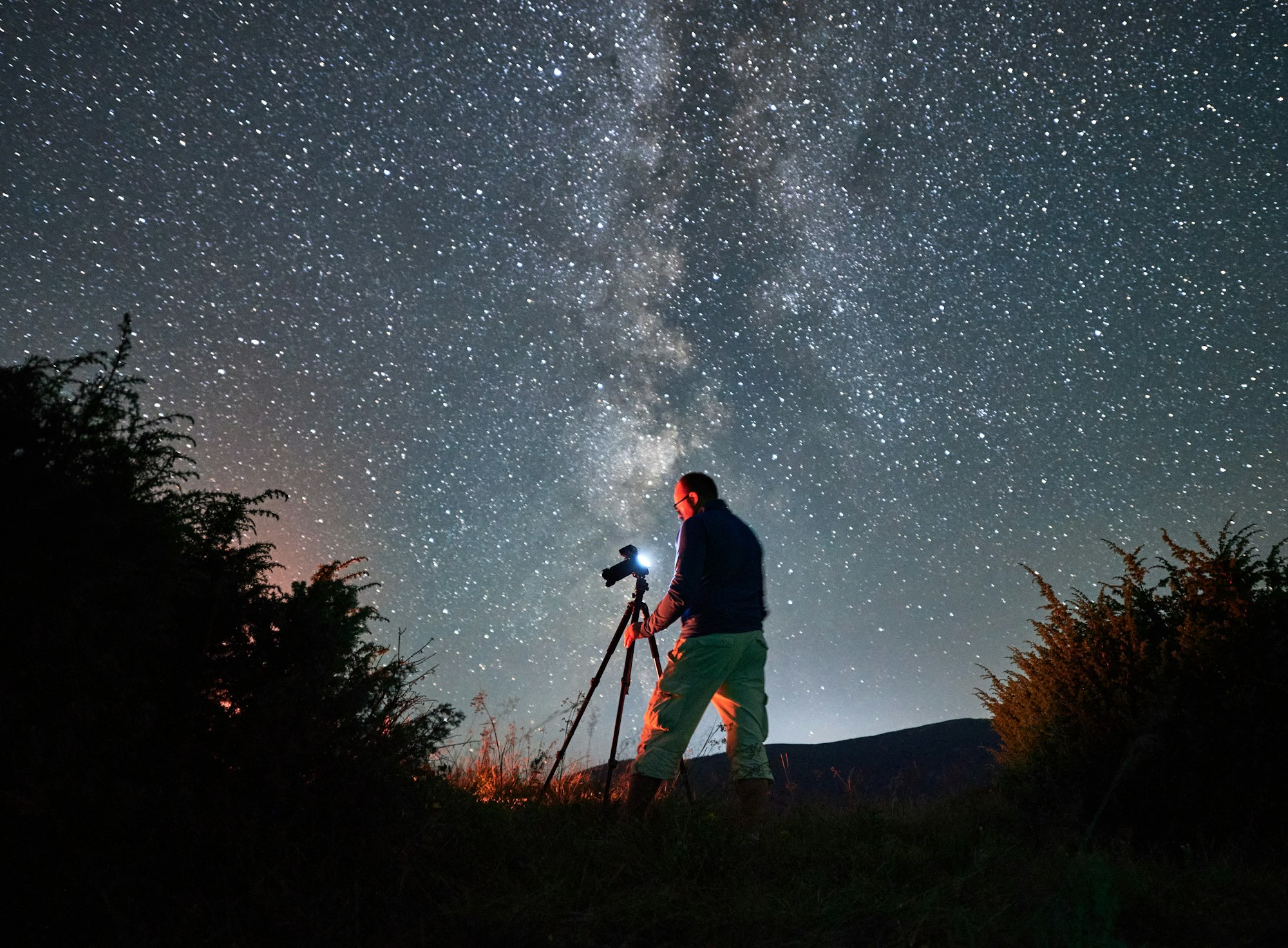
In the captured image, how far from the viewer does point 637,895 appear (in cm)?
296

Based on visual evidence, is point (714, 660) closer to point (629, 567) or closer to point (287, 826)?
point (629, 567)

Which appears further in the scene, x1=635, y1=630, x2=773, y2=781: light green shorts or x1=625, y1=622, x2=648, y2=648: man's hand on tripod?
x1=625, y1=622, x2=648, y2=648: man's hand on tripod

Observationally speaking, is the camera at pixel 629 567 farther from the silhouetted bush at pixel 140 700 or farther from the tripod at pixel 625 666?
the silhouetted bush at pixel 140 700

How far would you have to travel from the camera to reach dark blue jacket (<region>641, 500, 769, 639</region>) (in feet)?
13.9

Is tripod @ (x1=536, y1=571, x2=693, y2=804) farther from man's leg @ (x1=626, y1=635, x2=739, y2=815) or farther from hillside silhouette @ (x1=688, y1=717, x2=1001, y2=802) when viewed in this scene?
hillside silhouette @ (x1=688, y1=717, x2=1001, y2=802)

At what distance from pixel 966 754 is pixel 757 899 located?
1520cm

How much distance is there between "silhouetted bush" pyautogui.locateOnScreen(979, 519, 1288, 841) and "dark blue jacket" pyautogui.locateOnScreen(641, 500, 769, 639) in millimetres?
2284

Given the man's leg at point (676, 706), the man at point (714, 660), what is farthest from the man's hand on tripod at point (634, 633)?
the man's leg at point (676, 706)

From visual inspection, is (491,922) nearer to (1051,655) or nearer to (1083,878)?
(1083,878)

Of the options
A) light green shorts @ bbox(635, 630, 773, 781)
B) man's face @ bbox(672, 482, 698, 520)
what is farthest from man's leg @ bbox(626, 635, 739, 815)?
man's face @ bbox(672, 482, 698, 520)

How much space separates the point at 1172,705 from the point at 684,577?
3.43 metres

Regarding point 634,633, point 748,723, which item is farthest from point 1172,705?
point 634,633

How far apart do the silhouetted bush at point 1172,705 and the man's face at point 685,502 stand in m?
2.90

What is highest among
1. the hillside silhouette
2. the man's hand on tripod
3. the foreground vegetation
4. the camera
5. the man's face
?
the hillside silhouette
